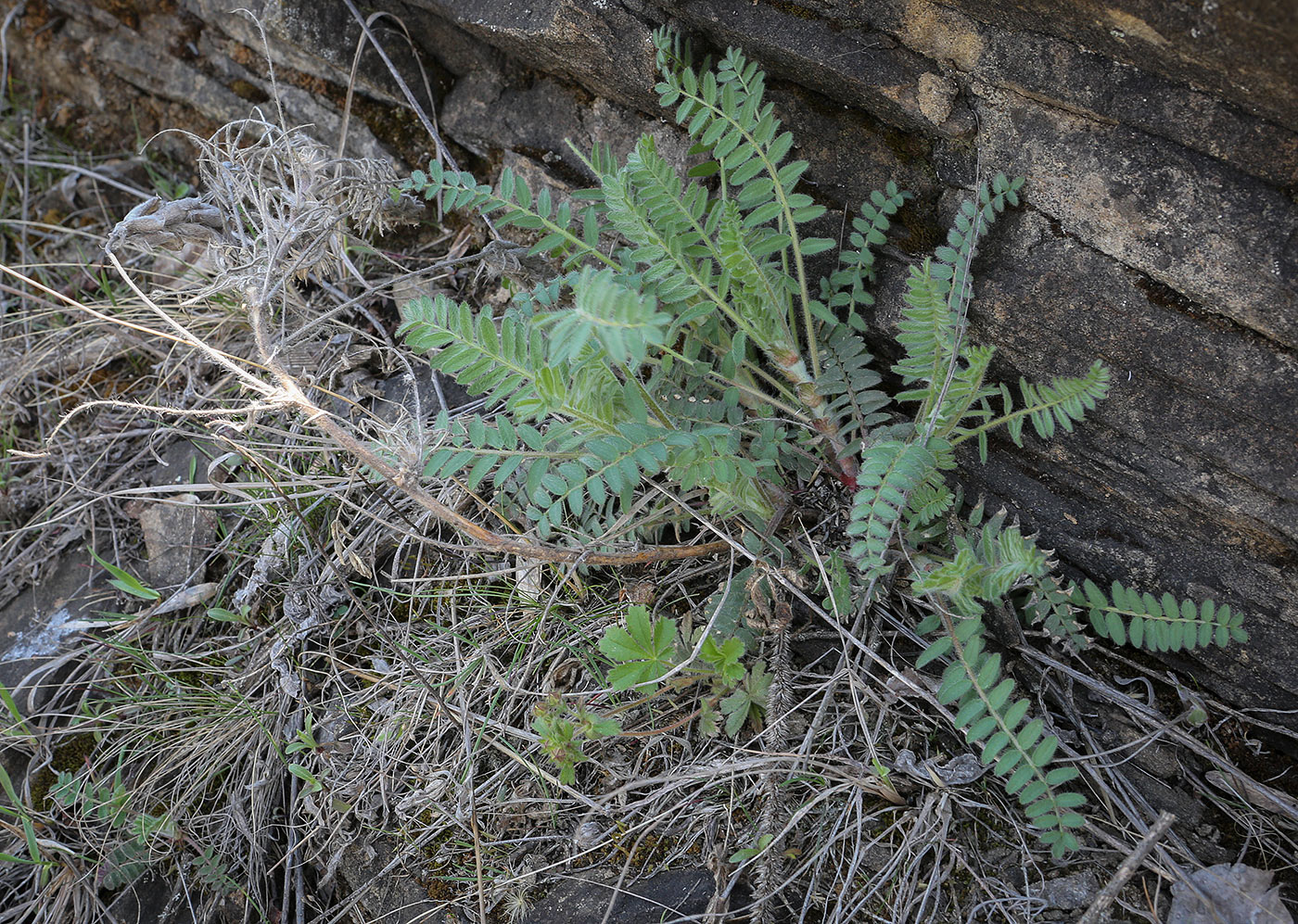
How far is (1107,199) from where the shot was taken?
1888 mm

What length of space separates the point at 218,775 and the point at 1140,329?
2.67m

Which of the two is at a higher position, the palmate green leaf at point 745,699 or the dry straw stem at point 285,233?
the dry straw stem at point 285,233

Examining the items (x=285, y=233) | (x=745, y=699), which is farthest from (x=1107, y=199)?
(x=285, y=233)

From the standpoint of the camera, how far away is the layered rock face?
171 cm

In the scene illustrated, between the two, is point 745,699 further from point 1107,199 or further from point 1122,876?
point 1107,199

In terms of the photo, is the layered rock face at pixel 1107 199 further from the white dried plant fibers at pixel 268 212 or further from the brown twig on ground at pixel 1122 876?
the white dried plant fibers at pixel 268 212

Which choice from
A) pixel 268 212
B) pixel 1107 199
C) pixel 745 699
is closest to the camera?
Answer: pixel 1107 199

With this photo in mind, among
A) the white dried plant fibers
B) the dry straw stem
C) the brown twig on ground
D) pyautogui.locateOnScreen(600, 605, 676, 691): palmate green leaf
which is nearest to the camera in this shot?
the brown twig on ground

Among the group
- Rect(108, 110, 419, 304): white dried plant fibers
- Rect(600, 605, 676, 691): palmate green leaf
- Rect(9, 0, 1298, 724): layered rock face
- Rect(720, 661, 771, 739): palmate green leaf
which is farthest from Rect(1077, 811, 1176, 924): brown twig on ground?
Rect(108, 110, 419, 304): white dried plant fibers

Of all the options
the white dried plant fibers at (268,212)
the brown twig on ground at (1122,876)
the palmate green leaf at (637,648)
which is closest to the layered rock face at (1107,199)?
the brown twig on ground at (1122,876)

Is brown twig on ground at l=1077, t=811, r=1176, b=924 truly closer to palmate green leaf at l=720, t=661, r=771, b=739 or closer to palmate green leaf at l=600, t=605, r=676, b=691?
palmate green leaf at l=720, t=661, r=771, b=739

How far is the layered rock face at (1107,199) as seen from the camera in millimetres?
1715

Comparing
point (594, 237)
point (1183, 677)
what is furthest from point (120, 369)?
point (1183, 677)

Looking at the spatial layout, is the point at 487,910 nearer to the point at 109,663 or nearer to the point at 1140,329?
the point at 109,663
